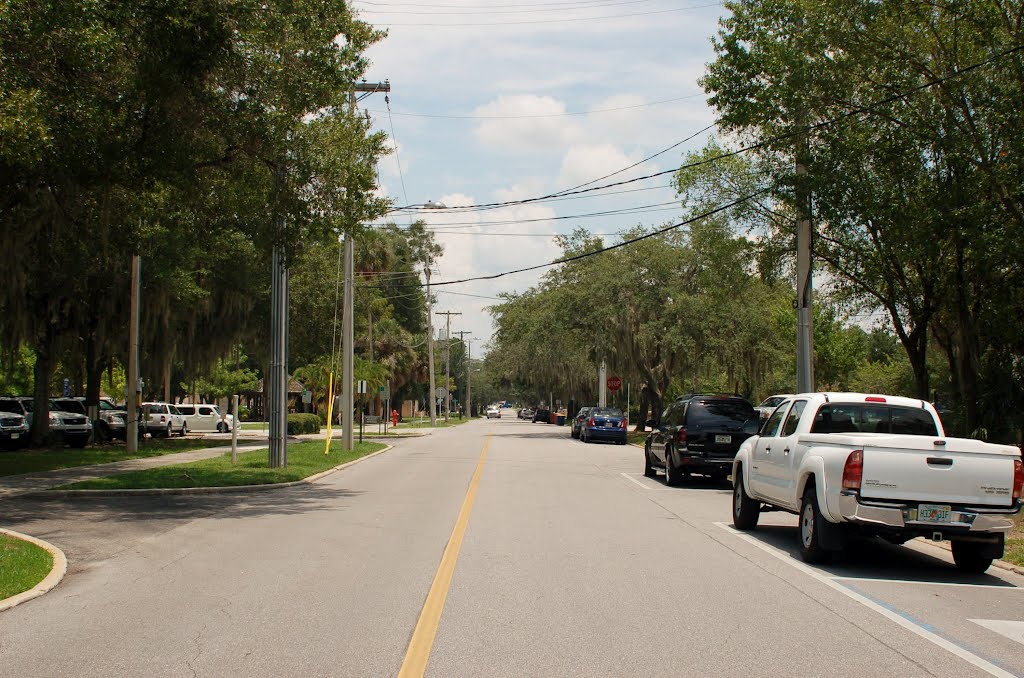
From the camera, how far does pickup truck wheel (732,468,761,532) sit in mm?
13516

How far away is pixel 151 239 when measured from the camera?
95.2 feet

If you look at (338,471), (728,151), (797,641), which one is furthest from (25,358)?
(797,641)

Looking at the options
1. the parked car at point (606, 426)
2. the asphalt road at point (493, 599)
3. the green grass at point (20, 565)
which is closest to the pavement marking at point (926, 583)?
the asphalt road at point (493, 599)

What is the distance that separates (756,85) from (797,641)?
15.0 meters

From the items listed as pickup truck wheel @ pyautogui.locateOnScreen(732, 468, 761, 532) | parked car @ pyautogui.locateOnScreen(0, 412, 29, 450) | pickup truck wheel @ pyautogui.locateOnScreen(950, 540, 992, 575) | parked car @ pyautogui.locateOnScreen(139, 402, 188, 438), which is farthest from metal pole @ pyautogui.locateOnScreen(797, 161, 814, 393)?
parked car @ pyautogui.locateOnScreen(139, 402, 188, 438)

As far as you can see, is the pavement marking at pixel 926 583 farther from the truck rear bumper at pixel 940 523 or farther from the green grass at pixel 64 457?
the green grass at pixel 64 457

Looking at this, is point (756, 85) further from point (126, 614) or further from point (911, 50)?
point (126, 614)

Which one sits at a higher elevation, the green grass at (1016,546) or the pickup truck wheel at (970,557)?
the pickup truck wheel at (970,557)

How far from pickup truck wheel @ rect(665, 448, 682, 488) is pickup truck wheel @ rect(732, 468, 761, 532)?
6.74 meters

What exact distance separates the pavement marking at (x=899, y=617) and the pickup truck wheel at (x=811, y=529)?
0.50ft

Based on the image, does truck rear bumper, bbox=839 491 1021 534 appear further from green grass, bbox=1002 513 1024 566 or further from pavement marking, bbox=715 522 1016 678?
green grass, bbox=1002 513 1024 566

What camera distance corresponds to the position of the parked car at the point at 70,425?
33.0m

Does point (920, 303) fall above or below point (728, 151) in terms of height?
below

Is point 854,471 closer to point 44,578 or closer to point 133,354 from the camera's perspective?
point 44,578
